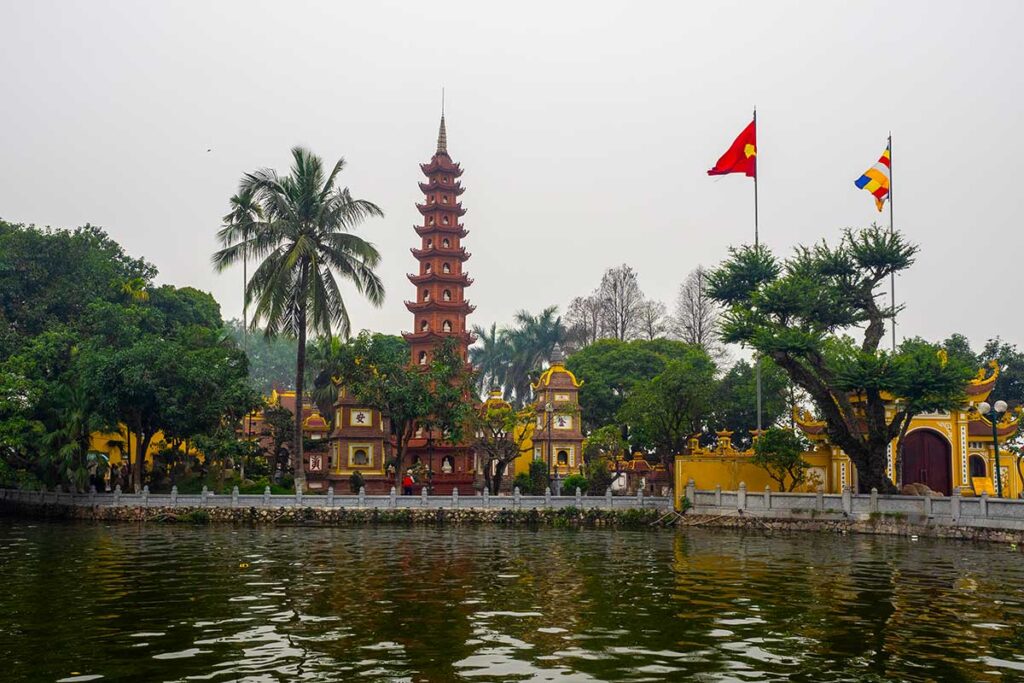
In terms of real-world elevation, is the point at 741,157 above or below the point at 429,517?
above

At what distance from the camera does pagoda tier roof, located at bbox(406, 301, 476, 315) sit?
174ft

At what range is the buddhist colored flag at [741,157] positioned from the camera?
38188 millimetres

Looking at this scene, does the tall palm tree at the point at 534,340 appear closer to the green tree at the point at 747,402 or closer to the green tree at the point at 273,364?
the green tree at the point at 747,402

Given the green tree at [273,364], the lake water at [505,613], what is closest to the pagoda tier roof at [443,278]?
the lake water at [505,613]

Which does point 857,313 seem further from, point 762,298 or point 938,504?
point 938,504

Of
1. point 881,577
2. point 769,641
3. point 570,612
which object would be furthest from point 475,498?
point 769,641

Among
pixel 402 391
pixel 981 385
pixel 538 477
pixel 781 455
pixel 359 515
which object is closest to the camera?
pixel 781 455

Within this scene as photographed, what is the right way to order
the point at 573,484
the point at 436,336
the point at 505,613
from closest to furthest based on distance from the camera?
the point at 505,613
the point at 573,484
the point at 436,336

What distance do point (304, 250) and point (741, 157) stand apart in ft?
60.2

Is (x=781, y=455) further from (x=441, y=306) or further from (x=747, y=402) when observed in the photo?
(x=441, y=306)

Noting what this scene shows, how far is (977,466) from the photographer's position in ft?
139

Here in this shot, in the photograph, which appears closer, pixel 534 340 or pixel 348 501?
pixel 348 501

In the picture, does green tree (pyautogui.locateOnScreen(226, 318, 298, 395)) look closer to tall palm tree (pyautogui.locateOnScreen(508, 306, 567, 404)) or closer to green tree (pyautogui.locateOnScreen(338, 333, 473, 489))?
tall palm tree (pyautogui.locateOnScreen(508, 306, 567, 404))

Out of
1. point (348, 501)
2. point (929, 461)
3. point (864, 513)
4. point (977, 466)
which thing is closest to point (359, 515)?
point (348, 501)
